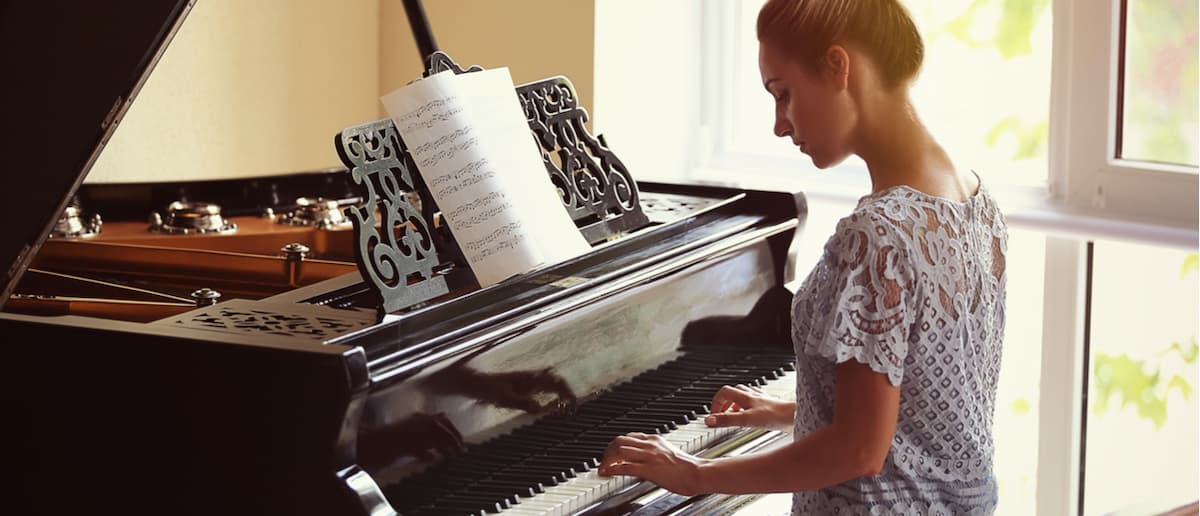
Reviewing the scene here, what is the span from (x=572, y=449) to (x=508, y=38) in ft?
8.06

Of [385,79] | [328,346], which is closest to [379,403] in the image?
[328,346]

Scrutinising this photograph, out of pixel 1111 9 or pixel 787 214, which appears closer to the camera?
pixel 787 214

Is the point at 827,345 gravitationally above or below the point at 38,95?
below

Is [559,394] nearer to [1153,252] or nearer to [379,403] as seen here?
[379,403]

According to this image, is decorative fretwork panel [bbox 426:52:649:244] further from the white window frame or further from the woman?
the white window frame

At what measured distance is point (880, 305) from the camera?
171 centimetres

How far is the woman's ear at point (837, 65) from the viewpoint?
5.65 ft

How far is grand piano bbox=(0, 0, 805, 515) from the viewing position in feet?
6.18

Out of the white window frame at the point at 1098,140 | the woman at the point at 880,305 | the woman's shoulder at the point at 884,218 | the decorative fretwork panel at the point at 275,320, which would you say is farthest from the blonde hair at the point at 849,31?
the white window frame at the point at 1098,140

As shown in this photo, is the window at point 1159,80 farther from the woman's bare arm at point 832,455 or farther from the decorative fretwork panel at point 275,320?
the decorative fretwork panel at point 275,320

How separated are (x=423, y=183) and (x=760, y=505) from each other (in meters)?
0.86

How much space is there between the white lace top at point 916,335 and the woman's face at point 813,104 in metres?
0.08

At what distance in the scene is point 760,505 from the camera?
254 cm

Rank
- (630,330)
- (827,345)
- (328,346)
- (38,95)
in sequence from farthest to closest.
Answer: (630,330)
(38,95)
(328,346)
(827,345)
